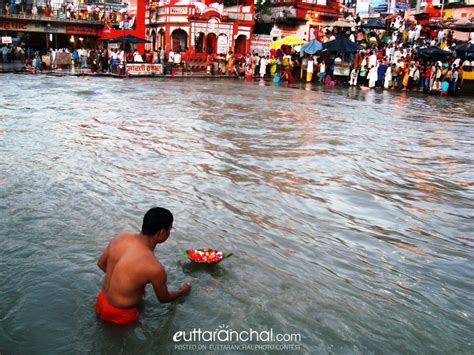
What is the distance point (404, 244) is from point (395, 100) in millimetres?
18040

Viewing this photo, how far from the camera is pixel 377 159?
10344 millimetres

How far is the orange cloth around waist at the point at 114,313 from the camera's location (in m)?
3.90

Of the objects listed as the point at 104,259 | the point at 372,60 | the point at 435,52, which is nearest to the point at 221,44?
the point at 372,60

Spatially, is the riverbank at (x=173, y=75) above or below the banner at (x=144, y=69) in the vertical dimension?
below

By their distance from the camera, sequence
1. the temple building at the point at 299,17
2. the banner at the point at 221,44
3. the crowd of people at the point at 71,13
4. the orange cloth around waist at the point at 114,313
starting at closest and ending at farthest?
1. the orange cloth around waist at the point at 114,313
2. the banner at the point at 221,44
3. the crowd of people at the point at 71,13
4. the temple building at the point at 299,17

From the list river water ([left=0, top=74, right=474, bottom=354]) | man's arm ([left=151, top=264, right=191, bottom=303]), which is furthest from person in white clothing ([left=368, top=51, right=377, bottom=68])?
man's arm ([left=151, top=264, right=191, bottom=303])

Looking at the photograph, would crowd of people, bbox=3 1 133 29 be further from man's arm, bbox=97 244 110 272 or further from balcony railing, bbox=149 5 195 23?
man's arm, bbox=97 244 110 272

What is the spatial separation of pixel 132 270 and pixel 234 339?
1020 millimetres

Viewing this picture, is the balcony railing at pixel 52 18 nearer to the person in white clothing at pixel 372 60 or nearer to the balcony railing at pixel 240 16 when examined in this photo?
the balcony railing at pixel 240 16

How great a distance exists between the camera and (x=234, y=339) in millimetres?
4004

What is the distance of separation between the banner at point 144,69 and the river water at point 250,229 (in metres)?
17.5

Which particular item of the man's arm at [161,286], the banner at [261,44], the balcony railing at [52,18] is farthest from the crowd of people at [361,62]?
the man's arm at [161,286]

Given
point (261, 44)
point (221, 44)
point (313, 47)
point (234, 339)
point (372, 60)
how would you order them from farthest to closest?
point (261, 44) → point (221, 44) → point (313, 47) → point (372, 60) → point (234, 339)

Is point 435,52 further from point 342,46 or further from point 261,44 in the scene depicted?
point 261,44
